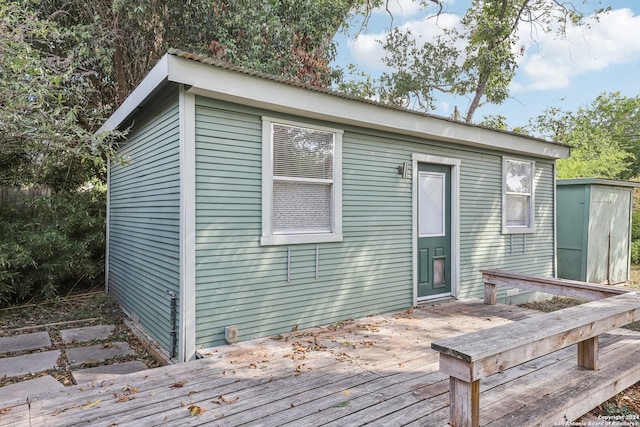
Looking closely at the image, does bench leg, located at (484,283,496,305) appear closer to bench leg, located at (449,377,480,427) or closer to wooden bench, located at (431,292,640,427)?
wooden bench, located at (431,292,640,427)

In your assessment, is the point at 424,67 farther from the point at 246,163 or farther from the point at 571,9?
the point at 246,163

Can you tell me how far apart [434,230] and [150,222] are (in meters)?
3.93

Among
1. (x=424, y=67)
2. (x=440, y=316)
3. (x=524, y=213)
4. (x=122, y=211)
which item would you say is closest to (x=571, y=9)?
(x=424, y=67)

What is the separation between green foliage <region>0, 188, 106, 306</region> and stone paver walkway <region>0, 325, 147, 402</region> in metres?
1.54

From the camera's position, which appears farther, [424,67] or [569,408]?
[424,67]

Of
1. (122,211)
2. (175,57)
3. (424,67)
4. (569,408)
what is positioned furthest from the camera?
(424,67)

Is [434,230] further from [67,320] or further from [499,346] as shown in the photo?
[67,320]

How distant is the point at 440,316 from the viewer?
15.9 feet

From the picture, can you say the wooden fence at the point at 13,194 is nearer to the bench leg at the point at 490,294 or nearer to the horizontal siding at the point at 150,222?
the horizontal siding at the point at 150,222

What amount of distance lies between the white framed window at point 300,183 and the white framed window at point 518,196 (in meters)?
3.57

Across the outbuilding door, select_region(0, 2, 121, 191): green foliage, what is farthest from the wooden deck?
select_region(0, 2, 121, 191): green foliage

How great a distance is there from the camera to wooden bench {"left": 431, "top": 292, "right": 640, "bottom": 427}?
2062 mm

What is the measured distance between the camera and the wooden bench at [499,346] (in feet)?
6.77

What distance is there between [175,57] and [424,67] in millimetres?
13709
